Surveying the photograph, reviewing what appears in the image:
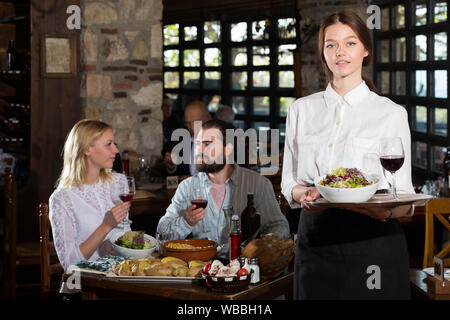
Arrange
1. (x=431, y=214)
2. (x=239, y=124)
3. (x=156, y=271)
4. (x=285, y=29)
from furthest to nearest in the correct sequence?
(x=239, y=124) < (x=285, y=29) < (x=431, y=214) < (x=156, y=271)

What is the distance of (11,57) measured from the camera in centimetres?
666

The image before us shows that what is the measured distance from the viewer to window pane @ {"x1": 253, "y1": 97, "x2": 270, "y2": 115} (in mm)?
8852

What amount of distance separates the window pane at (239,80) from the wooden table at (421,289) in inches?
244

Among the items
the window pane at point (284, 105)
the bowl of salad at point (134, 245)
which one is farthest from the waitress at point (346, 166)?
the window pane at point (284, 105)

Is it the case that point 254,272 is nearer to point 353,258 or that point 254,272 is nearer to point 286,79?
point 353,258

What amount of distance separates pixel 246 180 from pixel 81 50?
2679mm

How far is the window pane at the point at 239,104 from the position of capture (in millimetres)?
9164

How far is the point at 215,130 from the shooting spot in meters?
3.58

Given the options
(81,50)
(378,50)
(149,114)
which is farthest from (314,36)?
(81,50)

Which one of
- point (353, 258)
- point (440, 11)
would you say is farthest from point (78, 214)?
point (440, 11)

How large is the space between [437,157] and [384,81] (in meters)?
1.40

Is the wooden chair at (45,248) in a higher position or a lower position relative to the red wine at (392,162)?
lower

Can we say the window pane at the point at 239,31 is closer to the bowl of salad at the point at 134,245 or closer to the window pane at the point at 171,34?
the window pane at the point at 171,34
